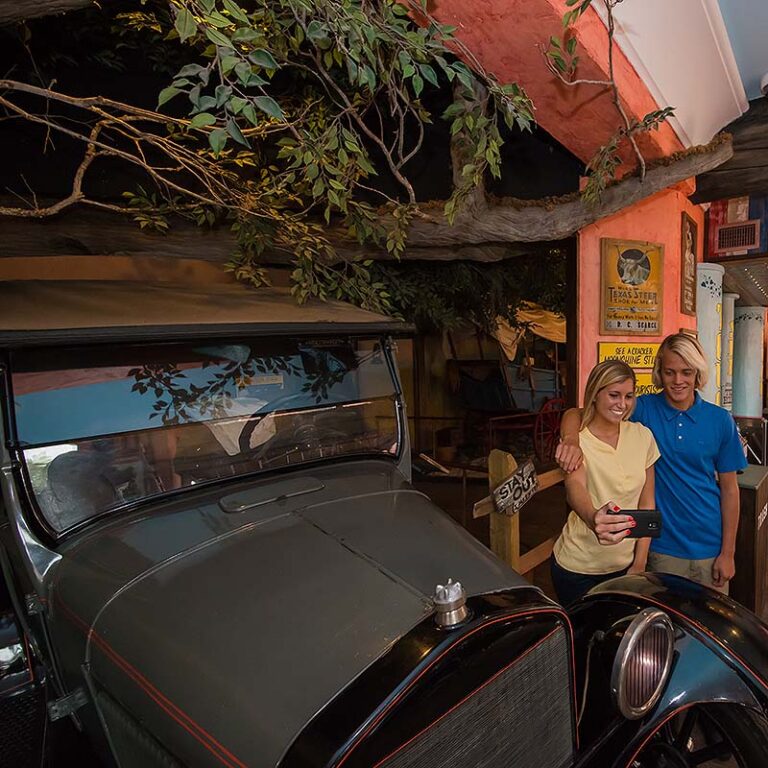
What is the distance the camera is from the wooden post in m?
2.57

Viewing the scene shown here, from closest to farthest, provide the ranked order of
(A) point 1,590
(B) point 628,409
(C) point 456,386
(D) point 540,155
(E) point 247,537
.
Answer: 1. (E) point 247,537
2. (A) point 1,590
3. (B) point 628,409
4. (D) point 540,155
5. (C) point 456,386

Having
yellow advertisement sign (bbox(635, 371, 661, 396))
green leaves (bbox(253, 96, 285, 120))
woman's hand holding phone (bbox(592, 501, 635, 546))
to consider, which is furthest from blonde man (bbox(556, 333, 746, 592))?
green leaves (bbox(253, 96, 285, 120))

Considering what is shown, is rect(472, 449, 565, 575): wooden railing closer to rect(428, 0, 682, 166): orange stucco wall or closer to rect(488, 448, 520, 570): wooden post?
rect(488, 448, 520, 570): wooden post

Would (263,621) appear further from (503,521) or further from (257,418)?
(503,521)

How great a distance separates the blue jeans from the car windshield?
0.99 metres

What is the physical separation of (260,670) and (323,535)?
459 millimetres

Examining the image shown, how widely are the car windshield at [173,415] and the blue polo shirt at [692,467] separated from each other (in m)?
1.36

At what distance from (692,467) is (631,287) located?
1814 millimetres

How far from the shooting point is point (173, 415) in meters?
1.78

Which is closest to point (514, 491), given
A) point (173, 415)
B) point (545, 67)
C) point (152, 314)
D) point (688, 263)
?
point (173, 415)

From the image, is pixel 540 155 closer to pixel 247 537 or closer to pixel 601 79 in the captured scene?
pixel 601 79

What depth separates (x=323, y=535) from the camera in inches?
62.3

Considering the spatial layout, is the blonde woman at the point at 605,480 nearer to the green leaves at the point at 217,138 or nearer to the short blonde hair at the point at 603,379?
the short blonde hair at the point at 603,379

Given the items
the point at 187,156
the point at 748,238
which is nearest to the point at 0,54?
the point at 187,156
